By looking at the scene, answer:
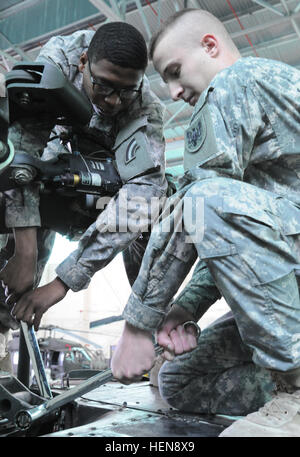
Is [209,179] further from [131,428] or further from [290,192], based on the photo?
[131,428]

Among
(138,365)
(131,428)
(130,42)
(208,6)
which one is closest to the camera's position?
(138,365)

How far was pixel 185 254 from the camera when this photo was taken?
77cm

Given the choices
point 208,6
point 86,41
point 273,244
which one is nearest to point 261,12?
point 208,6

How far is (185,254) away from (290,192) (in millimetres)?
255

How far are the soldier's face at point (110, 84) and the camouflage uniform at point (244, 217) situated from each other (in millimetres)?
553

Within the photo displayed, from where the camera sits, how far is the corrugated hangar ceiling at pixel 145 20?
330 cm

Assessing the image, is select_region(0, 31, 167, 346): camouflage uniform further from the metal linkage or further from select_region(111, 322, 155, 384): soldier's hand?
select_region(111, 322, 155, 384): soldier's hand

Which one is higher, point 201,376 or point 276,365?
point 276,365

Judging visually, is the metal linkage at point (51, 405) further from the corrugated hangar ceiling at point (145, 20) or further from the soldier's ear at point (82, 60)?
the corrugated hangar ceiling at point (145, 20)

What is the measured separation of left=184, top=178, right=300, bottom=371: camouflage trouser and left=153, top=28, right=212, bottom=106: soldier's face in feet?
1.36

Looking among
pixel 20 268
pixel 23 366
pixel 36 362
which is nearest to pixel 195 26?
pixel 20 268

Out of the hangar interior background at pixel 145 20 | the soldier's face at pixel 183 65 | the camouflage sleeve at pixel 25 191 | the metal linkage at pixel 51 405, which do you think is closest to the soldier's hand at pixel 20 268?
the camouflage sleeve at pixel 25 191

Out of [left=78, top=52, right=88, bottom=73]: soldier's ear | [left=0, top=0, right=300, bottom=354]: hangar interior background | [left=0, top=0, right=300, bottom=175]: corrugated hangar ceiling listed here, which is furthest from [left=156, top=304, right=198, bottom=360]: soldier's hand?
[left=0, top=0, right=300, bottom=175]: corrugated hangar ceiling

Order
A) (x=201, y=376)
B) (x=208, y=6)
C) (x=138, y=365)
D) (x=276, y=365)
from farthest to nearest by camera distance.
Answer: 1. (x=208, y=6)
2. (x=201, y=376)
3. (x=138, y=365)
4. (x=276, y=365)
